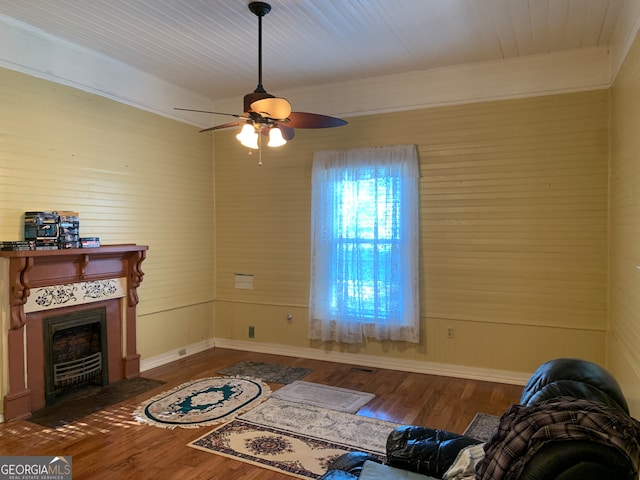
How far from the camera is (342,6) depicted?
342 cm

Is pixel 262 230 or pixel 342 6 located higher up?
pixel 342 6

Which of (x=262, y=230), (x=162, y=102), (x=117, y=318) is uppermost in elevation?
(x=162, y=102)

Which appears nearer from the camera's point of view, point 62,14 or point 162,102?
point 62,14

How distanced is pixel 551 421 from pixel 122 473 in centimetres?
257

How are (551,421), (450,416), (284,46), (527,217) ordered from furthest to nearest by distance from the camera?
(527,217)
(284,46)
(450,416)
(551,421)

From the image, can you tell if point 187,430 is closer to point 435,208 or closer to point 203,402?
point 203,402

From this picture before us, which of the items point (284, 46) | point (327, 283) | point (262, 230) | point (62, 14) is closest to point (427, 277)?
point (327, 283)

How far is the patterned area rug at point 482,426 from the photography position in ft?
11.0

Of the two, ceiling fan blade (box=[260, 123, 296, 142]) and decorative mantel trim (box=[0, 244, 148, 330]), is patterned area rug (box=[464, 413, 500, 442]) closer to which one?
ceiling fan blade (box=[260, 123, 296, 142])

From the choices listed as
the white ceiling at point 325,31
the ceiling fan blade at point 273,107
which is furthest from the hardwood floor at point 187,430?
the white ceiling at point 325,31

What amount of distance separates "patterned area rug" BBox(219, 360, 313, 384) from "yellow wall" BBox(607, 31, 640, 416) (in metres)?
2.86

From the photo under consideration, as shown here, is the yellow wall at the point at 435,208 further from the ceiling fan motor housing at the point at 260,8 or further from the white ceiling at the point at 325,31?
the ceiling fan motor housing at the point at 260,8

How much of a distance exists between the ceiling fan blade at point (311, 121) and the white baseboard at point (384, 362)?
9.12 ft

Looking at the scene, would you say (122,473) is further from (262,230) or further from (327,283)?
(262,230)
